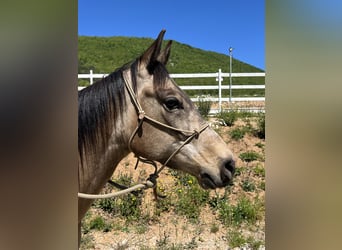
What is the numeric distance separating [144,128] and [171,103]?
0.65ft

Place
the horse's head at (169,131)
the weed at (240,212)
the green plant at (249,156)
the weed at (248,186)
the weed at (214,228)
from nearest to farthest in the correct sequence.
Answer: the horse's head at (169,131) → the weed at (214,228) → the weed at (240,212) → the weed at (248,186) → the green plant at (249,156)

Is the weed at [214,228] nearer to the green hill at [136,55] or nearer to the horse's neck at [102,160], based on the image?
the horse's neck at [102,160]

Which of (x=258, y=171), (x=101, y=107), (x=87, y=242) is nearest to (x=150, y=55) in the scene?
(x=101, y=107)

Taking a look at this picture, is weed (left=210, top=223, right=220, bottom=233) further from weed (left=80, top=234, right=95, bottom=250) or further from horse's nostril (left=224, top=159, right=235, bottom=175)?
horse's nostril (left=224, top=159, right=235, bottom=175)

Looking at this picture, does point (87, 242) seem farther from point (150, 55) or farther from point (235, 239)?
point (150, 55)

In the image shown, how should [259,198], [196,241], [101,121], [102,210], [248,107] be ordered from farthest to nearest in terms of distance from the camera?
[248,107], [259,198], [102,210], [196,241], [101,121]

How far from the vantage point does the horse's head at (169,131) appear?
5.74 ft

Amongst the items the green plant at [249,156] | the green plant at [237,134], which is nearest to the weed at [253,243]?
the green plant at [249,156]

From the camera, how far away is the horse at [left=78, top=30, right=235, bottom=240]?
64.9 inches

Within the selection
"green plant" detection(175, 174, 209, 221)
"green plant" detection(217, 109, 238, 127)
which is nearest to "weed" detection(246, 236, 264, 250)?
"green plant" detection(175, 174, 209, 221)
